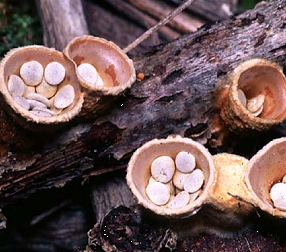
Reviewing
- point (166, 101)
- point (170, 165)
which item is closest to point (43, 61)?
point (166, 101)

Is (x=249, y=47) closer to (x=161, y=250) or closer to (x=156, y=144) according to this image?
(x=156, y=144)

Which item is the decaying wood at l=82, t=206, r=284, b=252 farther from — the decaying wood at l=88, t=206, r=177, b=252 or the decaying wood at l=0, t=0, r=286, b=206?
the decaying wood at l=0, t=0, r=286, b=206

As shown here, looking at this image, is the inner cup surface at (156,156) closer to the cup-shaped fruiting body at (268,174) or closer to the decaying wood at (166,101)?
the cup-shaped fruiting body at (268,174)

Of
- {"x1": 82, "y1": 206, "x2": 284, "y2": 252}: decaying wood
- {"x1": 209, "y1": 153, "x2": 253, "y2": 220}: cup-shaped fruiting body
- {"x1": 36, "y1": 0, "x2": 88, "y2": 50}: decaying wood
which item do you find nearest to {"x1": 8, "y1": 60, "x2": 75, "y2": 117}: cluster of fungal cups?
{"x1": 82, "y1": 206, "x2": 284, "y2": 252}: decaying wood

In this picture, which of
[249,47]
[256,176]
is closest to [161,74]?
[249,47]

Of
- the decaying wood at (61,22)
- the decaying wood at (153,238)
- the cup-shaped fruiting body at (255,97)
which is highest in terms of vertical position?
the decaying wood at (61,22)

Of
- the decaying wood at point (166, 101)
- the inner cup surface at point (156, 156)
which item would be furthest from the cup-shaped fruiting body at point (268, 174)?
the decaying wood at point (166, 101)

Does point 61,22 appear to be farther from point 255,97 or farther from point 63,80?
point 255,97
